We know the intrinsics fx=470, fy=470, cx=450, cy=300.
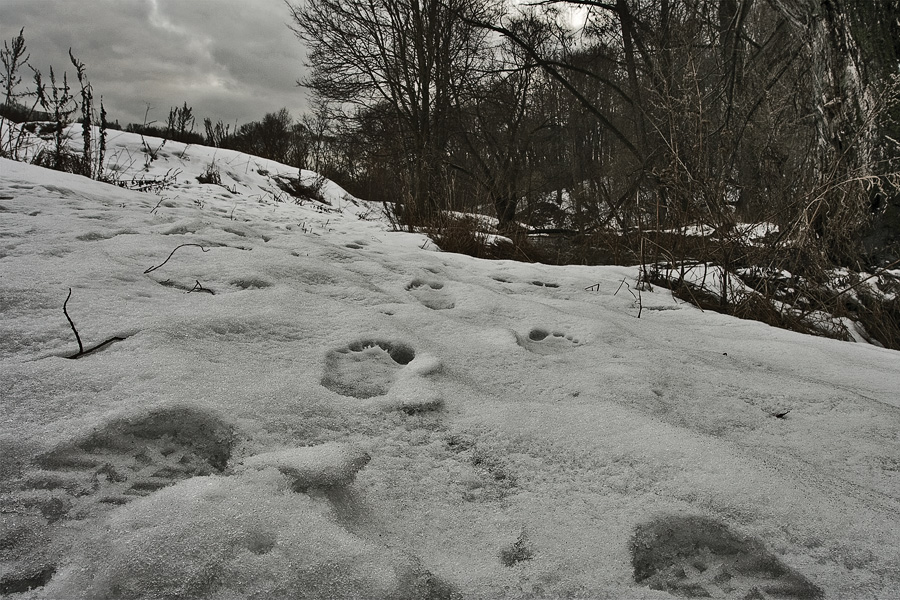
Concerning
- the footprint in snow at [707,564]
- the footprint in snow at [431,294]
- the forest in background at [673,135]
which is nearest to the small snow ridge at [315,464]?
the footprint in snow at [707,564]

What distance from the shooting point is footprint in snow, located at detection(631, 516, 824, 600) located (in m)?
0.70

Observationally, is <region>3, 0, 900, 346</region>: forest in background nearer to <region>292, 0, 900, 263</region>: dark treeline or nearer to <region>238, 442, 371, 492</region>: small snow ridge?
<region>292, 0, 900, 263</region>: dark treeline

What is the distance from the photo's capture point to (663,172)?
8.79ft

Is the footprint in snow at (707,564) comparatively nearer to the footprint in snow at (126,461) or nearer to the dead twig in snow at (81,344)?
the footprint in snow at (126,461)

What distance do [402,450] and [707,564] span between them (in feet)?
1.81

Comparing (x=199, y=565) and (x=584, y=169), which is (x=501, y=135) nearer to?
(x=584, y=169)

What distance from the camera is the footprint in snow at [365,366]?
115 centimetres

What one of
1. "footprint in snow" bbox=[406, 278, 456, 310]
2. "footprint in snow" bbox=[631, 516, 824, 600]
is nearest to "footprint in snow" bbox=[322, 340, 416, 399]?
"footprint in snow" bbox=[406, 278, 456, 310]

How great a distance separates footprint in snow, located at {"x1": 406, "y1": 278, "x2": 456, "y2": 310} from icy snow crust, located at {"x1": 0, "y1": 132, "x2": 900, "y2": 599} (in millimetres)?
160

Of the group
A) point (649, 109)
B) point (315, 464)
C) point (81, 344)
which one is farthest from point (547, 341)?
point (649, 109)

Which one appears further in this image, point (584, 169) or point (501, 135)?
point (584, 169)

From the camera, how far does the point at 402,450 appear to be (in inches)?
36.8

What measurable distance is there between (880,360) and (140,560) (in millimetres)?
2239

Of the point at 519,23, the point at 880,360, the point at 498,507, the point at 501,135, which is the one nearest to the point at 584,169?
the point at 501,135
